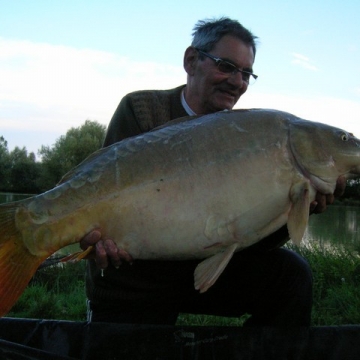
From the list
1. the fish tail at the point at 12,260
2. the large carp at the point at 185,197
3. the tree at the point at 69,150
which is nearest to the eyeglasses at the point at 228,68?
the large carp at the point at 185,197

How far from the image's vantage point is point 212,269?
1506mm

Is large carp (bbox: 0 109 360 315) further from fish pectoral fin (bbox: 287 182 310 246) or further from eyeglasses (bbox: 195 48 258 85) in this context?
eyeglasses (bbox: 195 48 258 85)

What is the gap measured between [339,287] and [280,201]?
2.06 m

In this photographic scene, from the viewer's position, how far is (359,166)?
5.35ft

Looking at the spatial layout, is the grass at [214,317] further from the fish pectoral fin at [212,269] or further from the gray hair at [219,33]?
the gray hair at [219,33]

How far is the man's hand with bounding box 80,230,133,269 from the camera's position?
1488 millimetres

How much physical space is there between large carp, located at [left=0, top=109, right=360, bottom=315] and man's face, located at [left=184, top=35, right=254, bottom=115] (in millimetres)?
639

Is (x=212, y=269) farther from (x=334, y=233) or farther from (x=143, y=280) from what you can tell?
(x=334, y=233)

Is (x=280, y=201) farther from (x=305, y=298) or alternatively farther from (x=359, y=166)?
(x=305, y=298)

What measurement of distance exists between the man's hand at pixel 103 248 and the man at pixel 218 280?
0.39 meters

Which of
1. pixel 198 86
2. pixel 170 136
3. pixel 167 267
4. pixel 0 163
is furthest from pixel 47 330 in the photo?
pixel 0 163

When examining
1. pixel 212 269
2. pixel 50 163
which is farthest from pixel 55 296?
pixel 50 163

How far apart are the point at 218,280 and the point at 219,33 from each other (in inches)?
42.3

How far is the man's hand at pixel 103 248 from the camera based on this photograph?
149 cm
